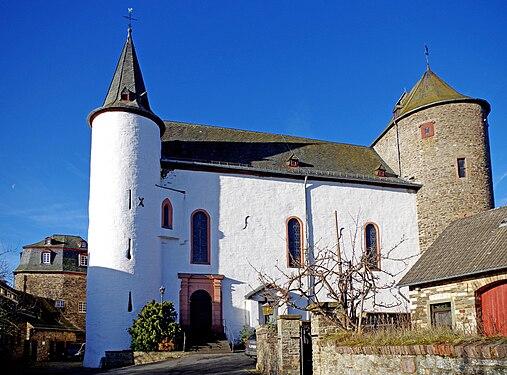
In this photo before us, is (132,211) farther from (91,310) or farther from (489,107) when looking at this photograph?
(489,107)

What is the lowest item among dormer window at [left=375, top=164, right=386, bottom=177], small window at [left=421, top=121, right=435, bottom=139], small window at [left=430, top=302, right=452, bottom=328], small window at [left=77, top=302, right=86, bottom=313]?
small window at [left=430, top=302, right=452, bottom=328]

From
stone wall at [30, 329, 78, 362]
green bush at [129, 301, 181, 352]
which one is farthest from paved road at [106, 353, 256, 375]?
stone wall at [30, 329, 78, 362]

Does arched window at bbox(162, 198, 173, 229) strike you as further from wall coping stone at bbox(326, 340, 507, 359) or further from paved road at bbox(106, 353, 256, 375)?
wall coping stone at bbox(326, 340, 507, 359)

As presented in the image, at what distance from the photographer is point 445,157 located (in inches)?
1222

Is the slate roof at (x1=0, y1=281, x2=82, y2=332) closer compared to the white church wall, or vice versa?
the white church wall

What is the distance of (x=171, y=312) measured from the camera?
25.0 meters

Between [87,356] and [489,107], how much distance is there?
2398cm

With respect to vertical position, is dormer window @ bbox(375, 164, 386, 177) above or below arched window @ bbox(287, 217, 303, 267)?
above

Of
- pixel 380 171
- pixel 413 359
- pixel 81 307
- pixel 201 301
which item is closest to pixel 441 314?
pixel 413 359

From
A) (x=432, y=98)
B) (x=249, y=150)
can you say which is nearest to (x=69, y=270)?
(x=249, y=150)

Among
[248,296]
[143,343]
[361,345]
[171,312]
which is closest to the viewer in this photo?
[361,345]

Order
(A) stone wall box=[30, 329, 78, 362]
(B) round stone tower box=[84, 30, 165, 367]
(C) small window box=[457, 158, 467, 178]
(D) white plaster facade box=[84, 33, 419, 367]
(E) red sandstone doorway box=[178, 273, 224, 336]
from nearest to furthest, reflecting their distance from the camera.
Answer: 1. (B) round stone tower box=[84, 30, 165, 367]
2. (D) white plaster facade box=[84, 33, 419, 367]
3. (E) red sandstone doorway box=[178, 273, 224, 336]
4. (C) small window box=[457, 158, 467, 178]
5. (A) stone wall box=[30, 329, 78, 362]

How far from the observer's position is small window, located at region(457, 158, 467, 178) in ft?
101

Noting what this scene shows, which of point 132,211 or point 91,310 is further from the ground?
point 132,211
